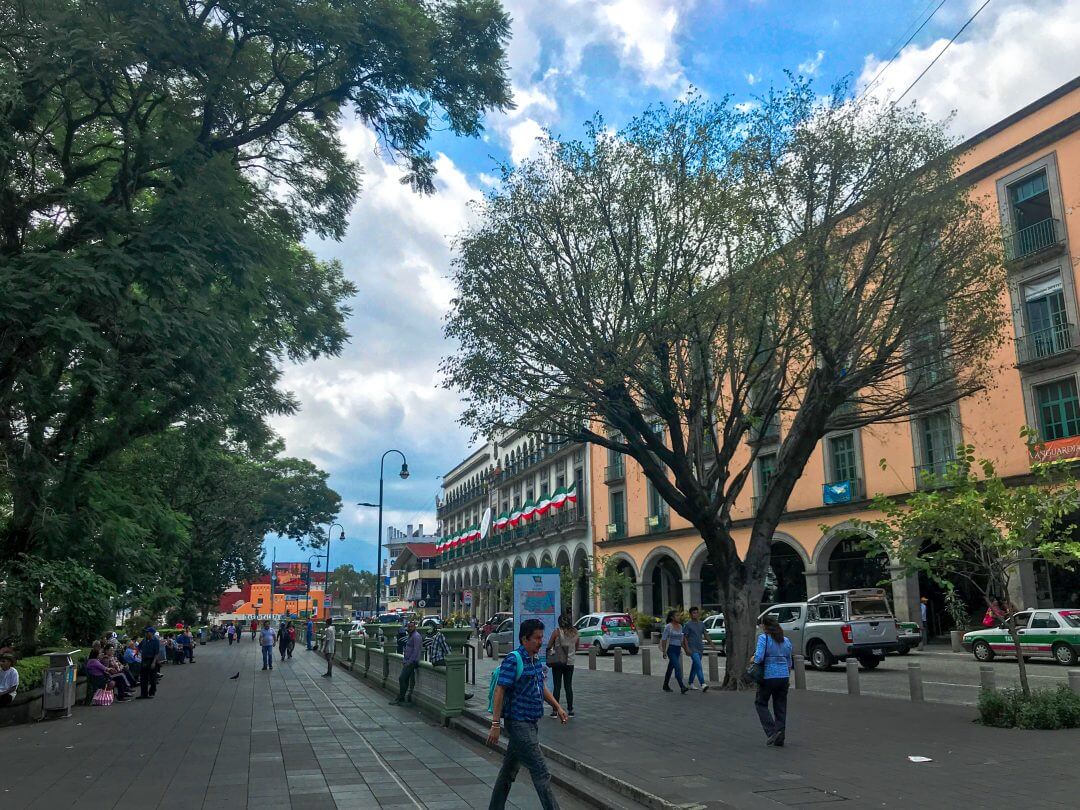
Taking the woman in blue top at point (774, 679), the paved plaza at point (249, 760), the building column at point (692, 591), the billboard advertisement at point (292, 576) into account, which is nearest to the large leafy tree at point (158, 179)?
the paved plaza at point (249, 760)

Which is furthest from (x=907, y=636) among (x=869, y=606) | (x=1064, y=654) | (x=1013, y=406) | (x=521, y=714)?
(x=521, y=714)

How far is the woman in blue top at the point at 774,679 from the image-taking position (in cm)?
1032

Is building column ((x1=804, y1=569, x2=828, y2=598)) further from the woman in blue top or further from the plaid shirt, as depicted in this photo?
the plaid shirt

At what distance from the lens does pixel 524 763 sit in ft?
21.2

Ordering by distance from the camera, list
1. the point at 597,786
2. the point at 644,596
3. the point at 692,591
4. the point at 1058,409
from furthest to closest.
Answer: the point at 644,596, the point at 692,591, the point at 1058,409, the point at 597,786

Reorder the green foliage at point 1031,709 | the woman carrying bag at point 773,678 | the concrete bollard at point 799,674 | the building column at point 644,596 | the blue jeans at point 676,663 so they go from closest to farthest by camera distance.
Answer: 1. the woman carrying bag at point 773,678
2. the green foliage at point 1031,709
3. the blue jeans at point 676,663
4. the concrete bollard at point 799,674
5. the building column at point 644,596

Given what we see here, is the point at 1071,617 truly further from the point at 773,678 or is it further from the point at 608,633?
the point at 773,678

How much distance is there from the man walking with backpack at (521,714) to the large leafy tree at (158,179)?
8.03 m

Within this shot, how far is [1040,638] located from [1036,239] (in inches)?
498

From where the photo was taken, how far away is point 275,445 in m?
55.9

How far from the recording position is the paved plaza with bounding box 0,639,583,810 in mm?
8359

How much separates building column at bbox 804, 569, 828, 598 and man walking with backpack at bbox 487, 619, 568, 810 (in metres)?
29.4

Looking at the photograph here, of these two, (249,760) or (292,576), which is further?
(292,576)

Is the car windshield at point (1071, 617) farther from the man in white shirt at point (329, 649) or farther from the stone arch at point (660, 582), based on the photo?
the stone arch at point (660, 582)
